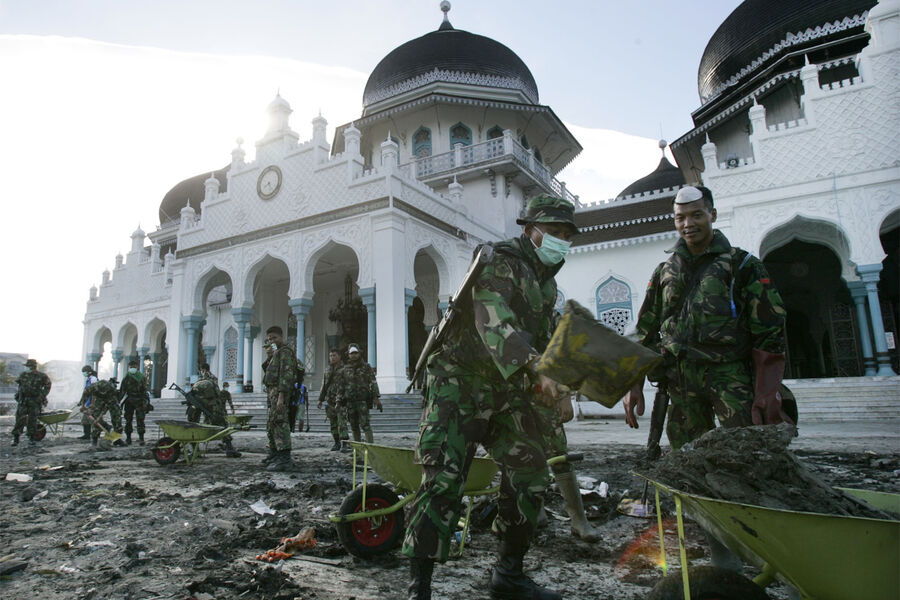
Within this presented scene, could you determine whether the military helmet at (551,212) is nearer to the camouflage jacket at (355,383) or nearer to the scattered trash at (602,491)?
the scattered trash at (602,491)

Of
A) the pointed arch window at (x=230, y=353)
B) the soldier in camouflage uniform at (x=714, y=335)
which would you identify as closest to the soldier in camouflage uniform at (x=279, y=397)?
the soldier in camouflage uniform at (x=714, y=335)

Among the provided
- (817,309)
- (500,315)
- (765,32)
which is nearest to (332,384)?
(500,315)

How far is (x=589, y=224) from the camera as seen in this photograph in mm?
16094

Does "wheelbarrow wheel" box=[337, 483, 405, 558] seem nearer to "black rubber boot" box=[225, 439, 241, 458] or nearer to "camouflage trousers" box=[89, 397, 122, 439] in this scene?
"black rubber boot" box=[225, 439, 241, 458]

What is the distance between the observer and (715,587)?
1.29m

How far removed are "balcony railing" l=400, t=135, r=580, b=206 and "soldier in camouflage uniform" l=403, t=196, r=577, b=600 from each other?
1553 centimetres

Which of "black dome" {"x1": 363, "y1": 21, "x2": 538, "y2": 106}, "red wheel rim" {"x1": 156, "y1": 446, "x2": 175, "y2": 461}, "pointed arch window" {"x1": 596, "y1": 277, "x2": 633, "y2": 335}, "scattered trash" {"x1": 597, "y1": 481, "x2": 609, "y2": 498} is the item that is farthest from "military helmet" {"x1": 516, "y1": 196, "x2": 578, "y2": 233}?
"black dome" {"x1": 363, "y1": 21, "x2": 538, "y2": 106}

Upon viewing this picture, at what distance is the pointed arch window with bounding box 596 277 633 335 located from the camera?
15.0 m

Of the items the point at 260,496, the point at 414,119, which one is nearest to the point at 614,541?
the point at 260,496

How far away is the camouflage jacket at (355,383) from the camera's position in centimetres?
733

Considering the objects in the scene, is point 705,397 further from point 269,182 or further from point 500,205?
point 500,205

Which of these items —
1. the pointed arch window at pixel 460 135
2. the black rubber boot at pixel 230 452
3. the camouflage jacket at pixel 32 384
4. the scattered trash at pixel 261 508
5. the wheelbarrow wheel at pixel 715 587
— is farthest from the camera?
the pointed arch window at pixel 460 135

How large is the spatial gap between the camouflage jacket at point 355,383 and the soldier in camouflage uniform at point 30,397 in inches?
240

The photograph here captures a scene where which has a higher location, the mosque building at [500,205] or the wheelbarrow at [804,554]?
the mosque building at [500,205]
